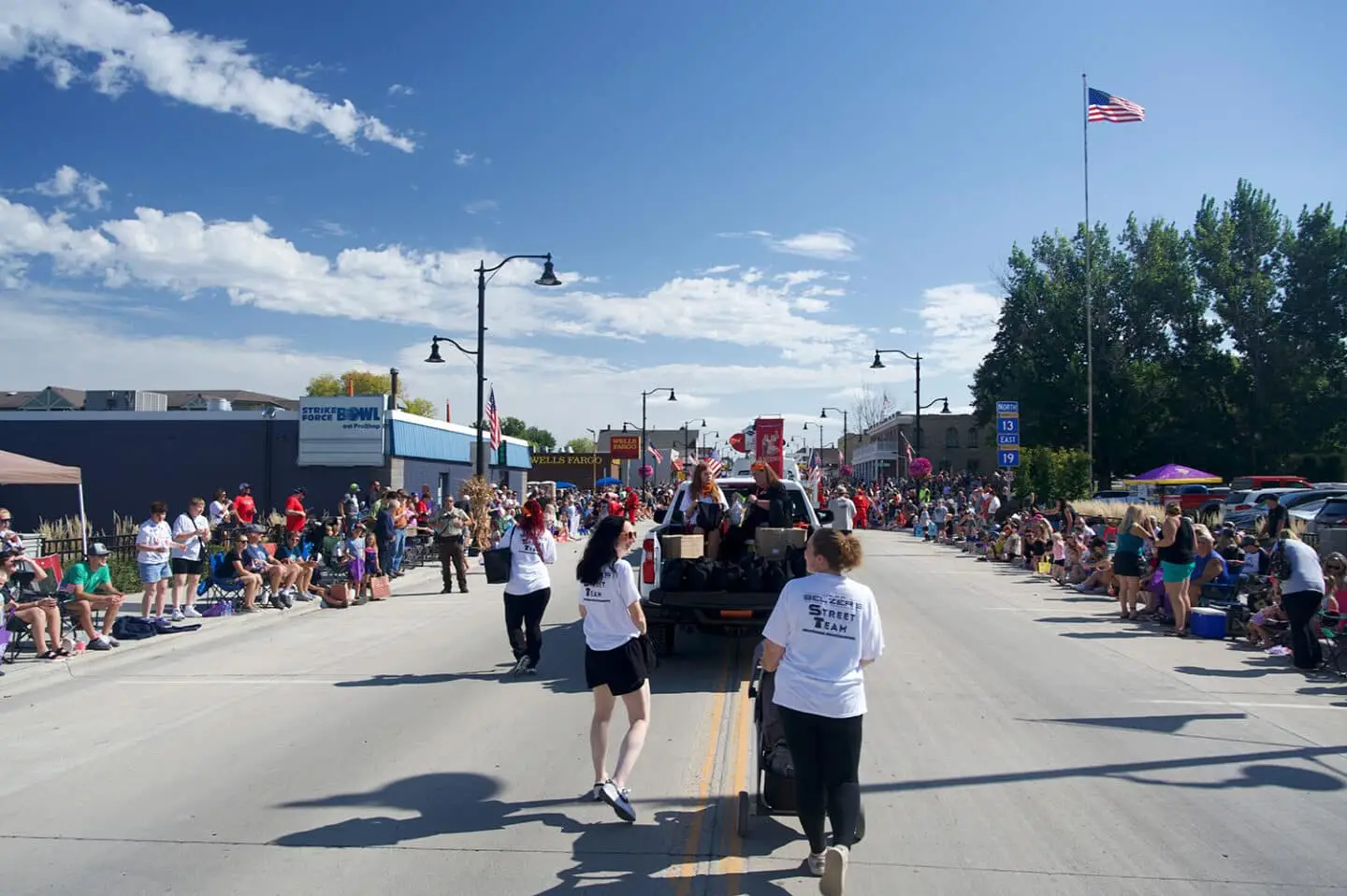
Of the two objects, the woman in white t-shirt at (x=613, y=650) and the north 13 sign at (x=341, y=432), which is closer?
the woman in white t-shirt at (x=613, y=650)

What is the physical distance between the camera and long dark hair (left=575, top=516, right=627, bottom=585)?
6.11m

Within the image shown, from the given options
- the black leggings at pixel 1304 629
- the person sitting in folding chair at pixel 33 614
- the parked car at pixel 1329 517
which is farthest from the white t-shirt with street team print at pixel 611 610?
the parked car at pixel 1329 517

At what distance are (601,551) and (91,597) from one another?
7.86 meters

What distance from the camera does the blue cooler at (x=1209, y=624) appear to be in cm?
1282

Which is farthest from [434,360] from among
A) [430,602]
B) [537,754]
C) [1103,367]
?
[1103,367]

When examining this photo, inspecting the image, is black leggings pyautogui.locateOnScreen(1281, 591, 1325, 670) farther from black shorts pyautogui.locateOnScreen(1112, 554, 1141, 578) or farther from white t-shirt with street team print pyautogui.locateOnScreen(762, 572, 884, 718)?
white t-shirt with street team print pyautogui.locateOnScreen(762, 572, 884, 718)

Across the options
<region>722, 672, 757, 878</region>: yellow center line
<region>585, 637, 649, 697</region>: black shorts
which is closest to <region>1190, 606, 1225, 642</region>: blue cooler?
<region>722, 672, 757, 878</region>: yellow center line

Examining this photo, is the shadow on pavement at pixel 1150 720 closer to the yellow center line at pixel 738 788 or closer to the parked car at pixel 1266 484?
the yellow center line at pixel 738 788

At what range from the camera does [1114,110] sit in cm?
2939

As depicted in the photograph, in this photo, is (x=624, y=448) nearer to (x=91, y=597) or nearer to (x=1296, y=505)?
(x=1296, y=505)

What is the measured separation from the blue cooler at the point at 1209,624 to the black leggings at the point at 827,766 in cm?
1010

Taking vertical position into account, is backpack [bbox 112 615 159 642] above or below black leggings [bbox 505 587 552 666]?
below

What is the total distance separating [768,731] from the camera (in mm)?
5426

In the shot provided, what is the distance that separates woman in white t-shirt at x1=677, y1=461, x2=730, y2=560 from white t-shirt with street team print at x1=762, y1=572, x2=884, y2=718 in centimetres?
598
